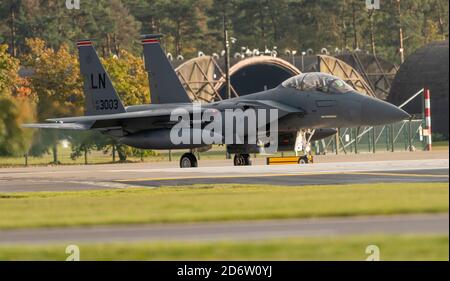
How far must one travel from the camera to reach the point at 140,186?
3014cm

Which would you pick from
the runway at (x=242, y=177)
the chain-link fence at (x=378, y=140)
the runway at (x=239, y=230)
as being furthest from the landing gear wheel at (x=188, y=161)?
the runway at (x=239, y=230)

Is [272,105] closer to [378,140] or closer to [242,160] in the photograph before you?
[242,160]

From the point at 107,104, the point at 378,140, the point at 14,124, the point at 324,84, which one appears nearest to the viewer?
the point at 324,84

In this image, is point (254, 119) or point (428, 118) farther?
point (428, 118)

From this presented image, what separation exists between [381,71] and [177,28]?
48436 millimetres

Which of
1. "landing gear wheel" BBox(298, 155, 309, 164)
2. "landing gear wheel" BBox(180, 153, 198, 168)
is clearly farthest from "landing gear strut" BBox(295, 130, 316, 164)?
"landing gear wheel" BBox(180, 153, 198, 168)

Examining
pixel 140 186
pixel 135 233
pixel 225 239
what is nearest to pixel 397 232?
pixel 225 239

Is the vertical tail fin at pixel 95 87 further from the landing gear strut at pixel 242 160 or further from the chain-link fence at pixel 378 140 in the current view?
the chain-link fence at pixel 378 140

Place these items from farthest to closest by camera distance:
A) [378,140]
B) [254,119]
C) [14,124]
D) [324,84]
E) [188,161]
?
[378,140]
[14,124]
[188,161]
[254,119]
[324,84]

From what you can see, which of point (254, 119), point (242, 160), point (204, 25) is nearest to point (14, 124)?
point (242, 160)

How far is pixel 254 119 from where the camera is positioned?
40625mm

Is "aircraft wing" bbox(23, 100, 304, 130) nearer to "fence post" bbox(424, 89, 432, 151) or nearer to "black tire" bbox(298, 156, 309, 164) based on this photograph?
Answer: "black tire" bbox(298, 156, 309, 164)

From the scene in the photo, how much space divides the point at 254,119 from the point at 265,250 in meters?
25.7

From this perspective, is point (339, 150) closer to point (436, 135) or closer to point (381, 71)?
point (436, 135)
